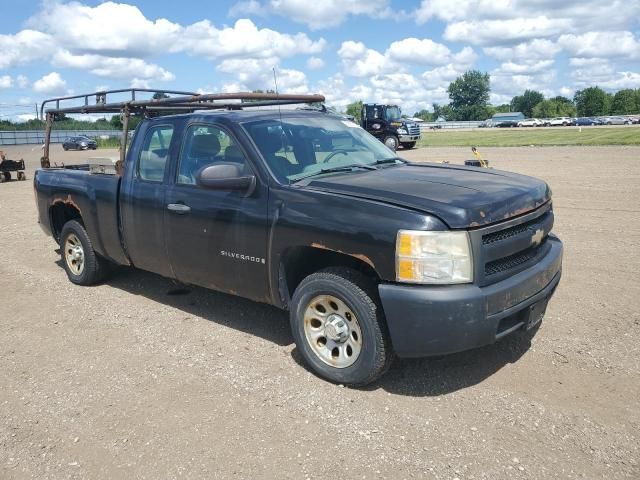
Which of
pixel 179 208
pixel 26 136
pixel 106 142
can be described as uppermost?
pixel 26 136

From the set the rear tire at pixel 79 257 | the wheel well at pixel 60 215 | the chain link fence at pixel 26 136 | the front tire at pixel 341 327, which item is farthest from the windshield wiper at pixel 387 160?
the chain link fence at pixel 26 136

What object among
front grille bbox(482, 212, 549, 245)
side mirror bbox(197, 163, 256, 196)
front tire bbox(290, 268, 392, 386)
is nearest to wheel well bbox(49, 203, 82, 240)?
side mirror bbox(197, 163, 256, 196)

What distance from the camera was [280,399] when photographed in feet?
12.2

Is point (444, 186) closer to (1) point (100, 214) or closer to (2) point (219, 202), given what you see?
(2) point (219, 202)

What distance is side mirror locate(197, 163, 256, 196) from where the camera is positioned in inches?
160

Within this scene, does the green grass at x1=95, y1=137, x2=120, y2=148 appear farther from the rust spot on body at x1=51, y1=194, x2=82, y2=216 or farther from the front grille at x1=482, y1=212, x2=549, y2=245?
the front grille at x1=482, y1=212, x2=549, y2=245

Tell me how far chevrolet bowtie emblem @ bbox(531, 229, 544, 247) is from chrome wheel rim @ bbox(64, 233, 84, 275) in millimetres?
4810

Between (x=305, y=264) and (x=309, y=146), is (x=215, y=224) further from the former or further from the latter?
(x=309, y=146)

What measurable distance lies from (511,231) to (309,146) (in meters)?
1.73

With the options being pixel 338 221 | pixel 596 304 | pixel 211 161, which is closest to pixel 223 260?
pixel 211 161

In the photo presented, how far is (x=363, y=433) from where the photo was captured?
3297mm

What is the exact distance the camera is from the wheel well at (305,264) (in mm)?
3805

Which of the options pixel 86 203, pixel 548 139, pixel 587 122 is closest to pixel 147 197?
pixel 86 203

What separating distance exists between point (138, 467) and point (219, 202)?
2030 millimetres
